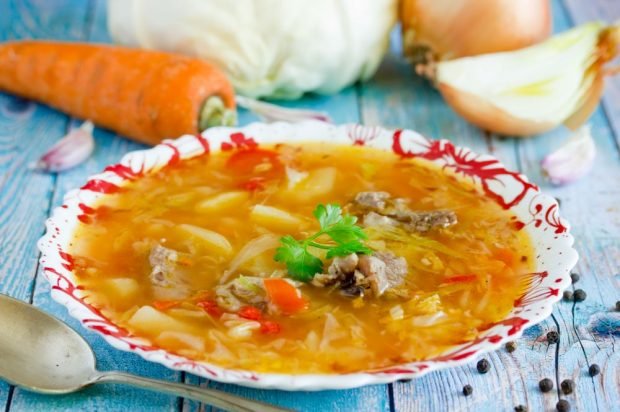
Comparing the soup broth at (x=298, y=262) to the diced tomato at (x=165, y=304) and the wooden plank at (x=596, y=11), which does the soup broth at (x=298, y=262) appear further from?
the wooden plank at (x=596, y=11)

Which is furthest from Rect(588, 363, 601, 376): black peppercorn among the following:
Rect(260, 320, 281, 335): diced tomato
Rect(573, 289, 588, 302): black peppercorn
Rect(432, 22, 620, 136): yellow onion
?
Rect(432, 22, 620, 136): yellow onion

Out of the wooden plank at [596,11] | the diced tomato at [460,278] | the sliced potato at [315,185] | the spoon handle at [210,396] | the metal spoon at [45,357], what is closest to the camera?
the spoon handle at [210,396]

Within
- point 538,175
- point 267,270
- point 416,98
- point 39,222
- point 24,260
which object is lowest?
point 267,270

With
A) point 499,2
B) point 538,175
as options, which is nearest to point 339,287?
point 538,175

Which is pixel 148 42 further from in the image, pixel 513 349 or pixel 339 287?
pixel 513 349

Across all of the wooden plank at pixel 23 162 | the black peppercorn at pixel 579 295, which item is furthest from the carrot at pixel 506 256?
the wooden plank at pixel 23 162
